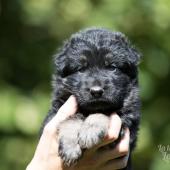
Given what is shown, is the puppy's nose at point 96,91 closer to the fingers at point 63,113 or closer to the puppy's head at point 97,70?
the puppy's head at point 97,70

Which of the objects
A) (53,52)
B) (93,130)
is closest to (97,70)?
(93,130)

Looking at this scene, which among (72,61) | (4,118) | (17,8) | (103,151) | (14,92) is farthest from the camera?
(17,8)

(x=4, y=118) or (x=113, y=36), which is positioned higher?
(x=113, y=36)

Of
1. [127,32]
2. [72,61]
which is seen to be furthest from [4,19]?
[72,61]

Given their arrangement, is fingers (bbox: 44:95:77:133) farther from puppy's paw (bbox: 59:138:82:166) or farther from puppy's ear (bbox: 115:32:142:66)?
puppy's ear (bbox: 115:32:142:66)

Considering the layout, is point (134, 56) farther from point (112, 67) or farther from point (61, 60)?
point (61, 60)

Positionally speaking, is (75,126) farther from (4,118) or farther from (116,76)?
(4,118)
